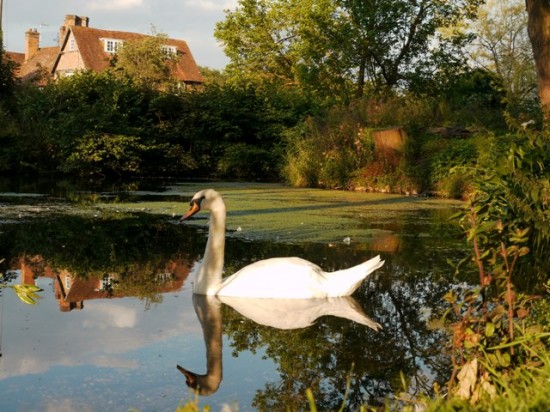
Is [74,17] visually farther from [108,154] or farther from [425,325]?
[425,325]

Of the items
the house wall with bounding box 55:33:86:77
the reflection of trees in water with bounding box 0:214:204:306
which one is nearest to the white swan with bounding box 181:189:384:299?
the reflection of trees in water with bounding box 0:214:204:306

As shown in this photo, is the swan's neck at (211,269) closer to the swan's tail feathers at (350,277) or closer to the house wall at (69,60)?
the swan's tail feathers at (350,277)

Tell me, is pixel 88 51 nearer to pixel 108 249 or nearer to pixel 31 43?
pixel 31 43

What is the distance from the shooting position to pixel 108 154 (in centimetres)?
2683

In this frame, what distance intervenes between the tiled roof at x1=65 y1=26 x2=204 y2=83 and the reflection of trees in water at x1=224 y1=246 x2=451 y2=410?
49.1m

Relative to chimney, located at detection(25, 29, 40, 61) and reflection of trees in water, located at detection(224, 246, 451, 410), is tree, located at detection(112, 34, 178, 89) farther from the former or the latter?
reflection of trees in water, located at detection(224, 246, 451, 410)

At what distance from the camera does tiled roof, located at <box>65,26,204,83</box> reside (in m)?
55.4

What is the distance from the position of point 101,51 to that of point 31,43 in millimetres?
11214

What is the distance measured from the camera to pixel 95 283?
765 cm

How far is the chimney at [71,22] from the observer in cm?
5933

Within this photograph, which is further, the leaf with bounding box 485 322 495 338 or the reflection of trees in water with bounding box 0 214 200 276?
the reflection of trees in water with bounding box 0 214 200 276

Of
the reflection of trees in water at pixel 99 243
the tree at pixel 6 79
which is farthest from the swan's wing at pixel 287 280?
the tree at pixel 6 79

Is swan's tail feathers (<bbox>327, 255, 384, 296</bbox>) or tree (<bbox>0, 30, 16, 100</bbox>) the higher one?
tree (<bbox>0, 30, 16, 100</bbox>)

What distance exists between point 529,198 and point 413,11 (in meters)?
28.0
